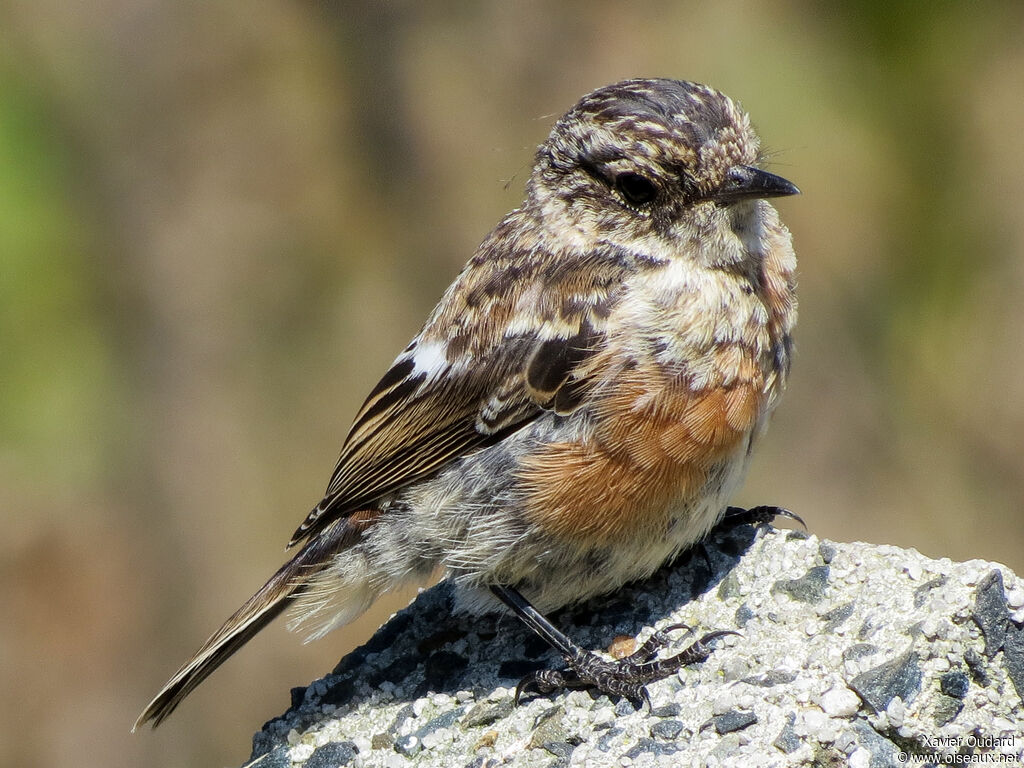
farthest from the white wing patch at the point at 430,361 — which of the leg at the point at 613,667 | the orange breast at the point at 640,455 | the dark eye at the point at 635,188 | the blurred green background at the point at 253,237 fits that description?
the blurred green background at the point at 253,237

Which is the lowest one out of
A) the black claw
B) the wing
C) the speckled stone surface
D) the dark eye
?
the speckled stone surface

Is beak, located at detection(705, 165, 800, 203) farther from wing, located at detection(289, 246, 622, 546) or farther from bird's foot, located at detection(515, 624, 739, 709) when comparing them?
bird's foot, located at detection(515, 624, 739, 709)

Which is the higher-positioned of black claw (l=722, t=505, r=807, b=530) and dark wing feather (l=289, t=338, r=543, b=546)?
dark wing feather (l=289, t=338, r=543, b=546)

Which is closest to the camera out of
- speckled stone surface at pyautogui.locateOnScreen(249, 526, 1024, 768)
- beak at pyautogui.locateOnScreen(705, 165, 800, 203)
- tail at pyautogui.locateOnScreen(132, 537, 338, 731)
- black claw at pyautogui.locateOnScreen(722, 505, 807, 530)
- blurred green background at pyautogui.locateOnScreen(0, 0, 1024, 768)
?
speckled stone surface at pyautogui.locateOnScreen(249, 526, 1024, 768)

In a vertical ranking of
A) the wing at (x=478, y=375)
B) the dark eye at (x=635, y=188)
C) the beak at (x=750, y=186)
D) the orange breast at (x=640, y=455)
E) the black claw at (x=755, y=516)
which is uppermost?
the dark eye at (x=635, y=188)

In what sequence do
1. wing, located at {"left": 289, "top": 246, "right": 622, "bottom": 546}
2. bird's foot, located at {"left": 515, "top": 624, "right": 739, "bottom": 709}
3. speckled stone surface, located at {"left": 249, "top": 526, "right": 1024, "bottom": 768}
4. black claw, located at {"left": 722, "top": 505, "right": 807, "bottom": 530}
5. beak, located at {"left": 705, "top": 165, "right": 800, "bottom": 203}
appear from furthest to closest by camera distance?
black claw, located at {"left": 722, "top": 505, "right": 807, "bottom": 530}, wing, located at {"left": 289, "top": 246, "right": 622, "bottom": 546}, beak, located at {"left": 705, "top": 165, "right": 800, "bottom": 203}, bird's foot, located at {"left": 515, "top": 624, "right": 739, "bottom": 709}, speckled stone surface, located at {"left": 249, "top": 526, "right": 1024, "bottom": 768}

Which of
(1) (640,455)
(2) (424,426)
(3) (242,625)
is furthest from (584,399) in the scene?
(3) (242,625)

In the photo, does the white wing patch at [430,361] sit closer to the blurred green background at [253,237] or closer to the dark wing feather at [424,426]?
the dark wing feather at [424,426]

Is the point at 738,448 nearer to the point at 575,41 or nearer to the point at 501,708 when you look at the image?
the point at 501,708

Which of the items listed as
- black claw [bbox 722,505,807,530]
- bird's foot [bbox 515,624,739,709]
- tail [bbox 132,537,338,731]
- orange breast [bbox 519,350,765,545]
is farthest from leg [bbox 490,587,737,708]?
tail [bbox 132,537,338,731]

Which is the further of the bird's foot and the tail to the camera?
the tail
